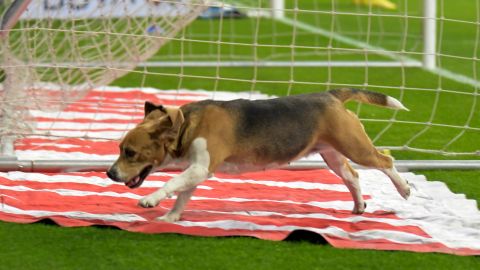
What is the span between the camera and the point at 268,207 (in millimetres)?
5551

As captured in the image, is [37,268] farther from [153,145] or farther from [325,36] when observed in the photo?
[325,36]

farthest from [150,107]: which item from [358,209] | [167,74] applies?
[167,74]

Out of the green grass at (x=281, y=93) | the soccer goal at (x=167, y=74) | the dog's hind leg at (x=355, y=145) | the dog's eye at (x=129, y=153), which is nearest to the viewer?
the green grass at (x=281, y=93)

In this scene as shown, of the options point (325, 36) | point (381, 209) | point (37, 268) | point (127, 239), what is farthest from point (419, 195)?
point (325, 36)

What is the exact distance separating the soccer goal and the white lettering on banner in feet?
0.05

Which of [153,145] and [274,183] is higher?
[153,145]

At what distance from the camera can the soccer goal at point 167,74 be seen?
7004 millimetres

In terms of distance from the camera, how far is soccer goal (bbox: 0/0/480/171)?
7.00m

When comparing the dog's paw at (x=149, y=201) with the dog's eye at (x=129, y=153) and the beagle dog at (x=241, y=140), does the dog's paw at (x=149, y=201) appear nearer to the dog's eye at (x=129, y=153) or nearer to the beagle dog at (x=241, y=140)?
the beagle dog at (x=241, y=140)

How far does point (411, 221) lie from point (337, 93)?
0.70 m

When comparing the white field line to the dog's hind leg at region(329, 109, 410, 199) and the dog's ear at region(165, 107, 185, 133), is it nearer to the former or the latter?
the dog's hind leg at region(329, 109, 410, 199)

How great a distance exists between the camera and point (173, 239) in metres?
4.82

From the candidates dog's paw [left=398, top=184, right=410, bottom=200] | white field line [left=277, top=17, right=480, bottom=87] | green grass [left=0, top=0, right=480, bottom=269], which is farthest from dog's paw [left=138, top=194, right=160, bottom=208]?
white field line [left=277, top=17, right=480, bottom=87]

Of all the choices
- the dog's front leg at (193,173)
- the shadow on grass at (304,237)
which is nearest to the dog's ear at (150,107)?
the dog's front leg at (193,173)
